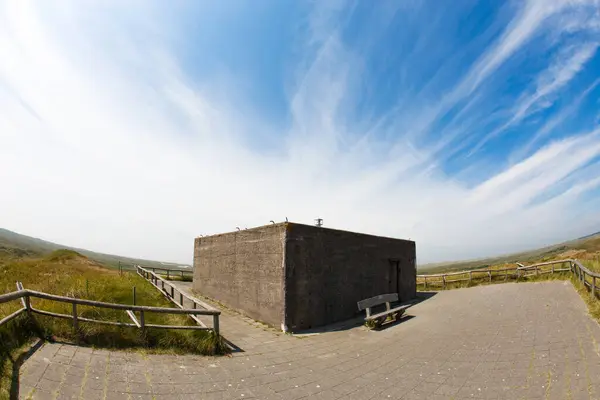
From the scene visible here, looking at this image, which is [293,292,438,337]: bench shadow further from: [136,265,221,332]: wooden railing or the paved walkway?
[136,265,221,332]: wooden railing

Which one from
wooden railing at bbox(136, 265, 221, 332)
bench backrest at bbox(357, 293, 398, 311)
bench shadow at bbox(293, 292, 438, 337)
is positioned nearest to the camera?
wooden railing at bbox(136, 265, 221, 332)

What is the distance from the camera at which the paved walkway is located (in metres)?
4.25

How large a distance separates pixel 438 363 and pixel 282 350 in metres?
3.50

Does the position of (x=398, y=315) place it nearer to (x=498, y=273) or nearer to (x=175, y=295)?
(x=175, y=295)

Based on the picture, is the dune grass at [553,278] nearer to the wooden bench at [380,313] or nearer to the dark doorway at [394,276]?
the wooden bench at [380,313]

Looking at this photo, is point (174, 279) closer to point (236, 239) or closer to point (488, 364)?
point (236, 239)

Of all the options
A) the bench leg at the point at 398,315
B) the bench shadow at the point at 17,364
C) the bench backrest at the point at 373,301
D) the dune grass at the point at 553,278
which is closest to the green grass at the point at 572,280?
the dune grass at the point at 553,278

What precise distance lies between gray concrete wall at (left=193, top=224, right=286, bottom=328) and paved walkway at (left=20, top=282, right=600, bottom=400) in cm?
115

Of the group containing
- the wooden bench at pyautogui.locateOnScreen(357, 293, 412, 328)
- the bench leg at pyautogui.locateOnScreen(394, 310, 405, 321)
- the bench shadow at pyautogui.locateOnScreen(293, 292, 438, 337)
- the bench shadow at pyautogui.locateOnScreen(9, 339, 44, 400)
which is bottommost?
the bench shadow at pyautogui.locateOnScreen(293, 292, 438, 337)

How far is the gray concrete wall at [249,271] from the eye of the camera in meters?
9.41

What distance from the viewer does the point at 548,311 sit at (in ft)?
29.3

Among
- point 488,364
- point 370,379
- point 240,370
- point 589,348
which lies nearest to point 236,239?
point 240,370

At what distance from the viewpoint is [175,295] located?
1419 centimetres

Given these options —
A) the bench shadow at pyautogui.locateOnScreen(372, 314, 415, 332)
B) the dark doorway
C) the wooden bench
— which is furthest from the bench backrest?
the dark doorway
